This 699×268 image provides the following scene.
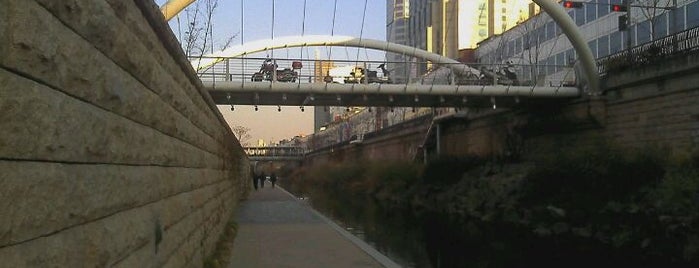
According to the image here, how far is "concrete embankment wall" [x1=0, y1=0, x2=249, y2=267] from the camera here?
2836mm

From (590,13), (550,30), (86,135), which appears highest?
(590,13)

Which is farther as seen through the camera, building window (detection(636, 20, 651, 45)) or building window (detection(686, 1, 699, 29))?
building window (detection(636, 20, 651, 45))

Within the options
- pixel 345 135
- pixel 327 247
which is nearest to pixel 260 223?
pixel 327 247

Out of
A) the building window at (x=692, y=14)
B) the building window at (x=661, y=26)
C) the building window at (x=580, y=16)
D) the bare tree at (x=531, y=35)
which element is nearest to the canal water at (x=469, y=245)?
the building window at (x=692, y=14)

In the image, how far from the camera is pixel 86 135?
382 cm

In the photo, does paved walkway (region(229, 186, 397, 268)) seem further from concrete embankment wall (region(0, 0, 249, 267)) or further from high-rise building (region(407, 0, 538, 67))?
high-rise building (region(407, 0, 538, 67))

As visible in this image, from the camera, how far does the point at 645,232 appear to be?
21297 millimetres

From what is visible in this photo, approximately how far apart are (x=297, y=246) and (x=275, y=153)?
140781mm

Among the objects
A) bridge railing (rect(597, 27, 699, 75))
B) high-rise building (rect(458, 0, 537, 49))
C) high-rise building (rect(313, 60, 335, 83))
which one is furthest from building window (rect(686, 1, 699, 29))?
high-rise building (rect(458, 0, 537, 49))

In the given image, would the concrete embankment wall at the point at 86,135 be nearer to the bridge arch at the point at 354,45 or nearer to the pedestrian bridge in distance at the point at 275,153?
the bridge arch at the point at 354,45

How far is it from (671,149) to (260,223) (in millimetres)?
15465

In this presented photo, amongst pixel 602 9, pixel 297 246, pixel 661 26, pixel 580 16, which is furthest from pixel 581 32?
pixel 297 246

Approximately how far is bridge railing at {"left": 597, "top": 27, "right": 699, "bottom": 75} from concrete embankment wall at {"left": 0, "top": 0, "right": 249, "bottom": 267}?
83.0 feet

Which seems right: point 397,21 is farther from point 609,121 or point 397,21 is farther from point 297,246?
point 297,246
